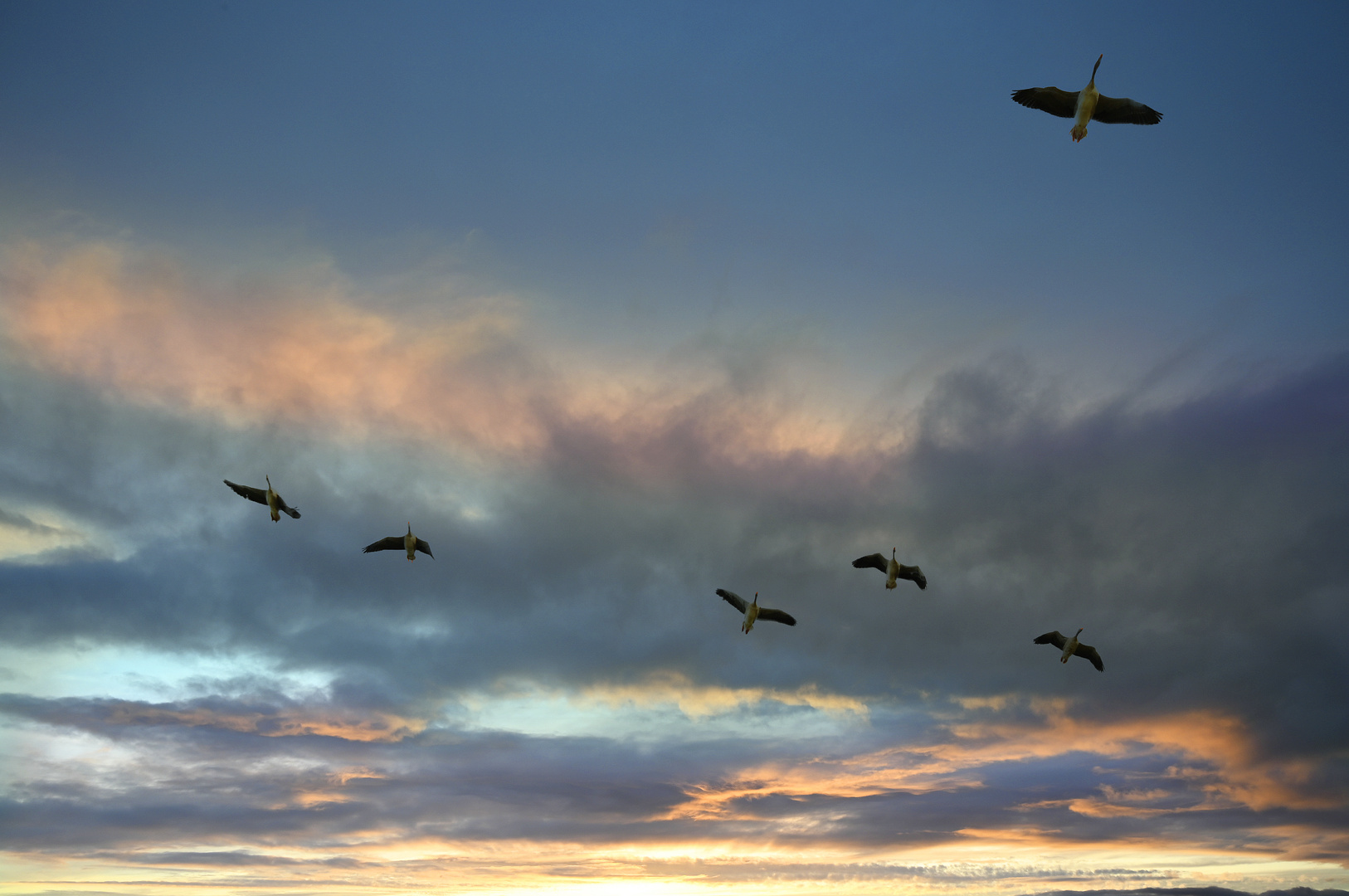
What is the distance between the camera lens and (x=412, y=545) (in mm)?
93312

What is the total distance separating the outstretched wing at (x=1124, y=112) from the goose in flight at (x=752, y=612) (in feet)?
163

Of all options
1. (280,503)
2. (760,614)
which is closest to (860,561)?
(760,614)

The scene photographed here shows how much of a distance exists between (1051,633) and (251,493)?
8103 centimetres

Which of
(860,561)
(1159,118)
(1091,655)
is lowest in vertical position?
(1091,655)

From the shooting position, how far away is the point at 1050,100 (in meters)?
66.3

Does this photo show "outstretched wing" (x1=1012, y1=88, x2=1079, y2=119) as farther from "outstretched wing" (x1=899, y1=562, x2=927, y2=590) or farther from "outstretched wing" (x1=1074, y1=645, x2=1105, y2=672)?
"outstretched wing" (x1=1074, y1=645, x2=1105, y2=672)

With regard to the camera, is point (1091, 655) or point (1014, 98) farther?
point (1091, 655)

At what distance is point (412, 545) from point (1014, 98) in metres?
66.1

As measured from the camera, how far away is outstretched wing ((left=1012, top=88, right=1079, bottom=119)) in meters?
65.6

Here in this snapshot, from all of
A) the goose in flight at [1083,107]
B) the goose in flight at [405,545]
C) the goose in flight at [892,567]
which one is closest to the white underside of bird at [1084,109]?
the goose in flight at [1083,107]

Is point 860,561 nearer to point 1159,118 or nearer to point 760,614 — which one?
point 760,614

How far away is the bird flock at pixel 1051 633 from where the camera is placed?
65.6m

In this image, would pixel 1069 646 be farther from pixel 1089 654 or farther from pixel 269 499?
pixel 269 499

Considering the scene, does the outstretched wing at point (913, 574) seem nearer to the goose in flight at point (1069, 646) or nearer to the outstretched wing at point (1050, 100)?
the goose in flight at point (1069, 646)
